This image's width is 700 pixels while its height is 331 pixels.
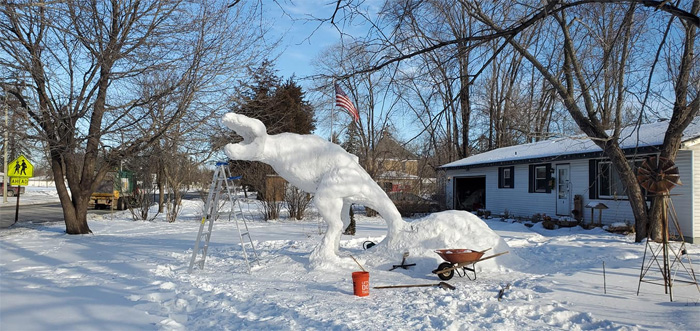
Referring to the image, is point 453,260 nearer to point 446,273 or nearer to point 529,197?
point 446,273

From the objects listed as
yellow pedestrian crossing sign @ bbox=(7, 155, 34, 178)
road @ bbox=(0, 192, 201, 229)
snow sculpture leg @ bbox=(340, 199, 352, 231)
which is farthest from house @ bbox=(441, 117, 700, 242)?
yellow pedestrian crossing sign @ bbox=(7, 155, 34, 178)

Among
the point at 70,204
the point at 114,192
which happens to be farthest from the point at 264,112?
the point at 114,192

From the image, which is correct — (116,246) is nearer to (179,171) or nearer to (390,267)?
(390,267)

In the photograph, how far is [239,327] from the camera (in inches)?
208

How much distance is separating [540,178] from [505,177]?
2.38 m

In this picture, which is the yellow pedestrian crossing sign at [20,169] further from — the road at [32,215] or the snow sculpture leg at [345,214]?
the snow sculpture leg at [345,214]

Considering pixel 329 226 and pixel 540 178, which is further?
pixel 540 178

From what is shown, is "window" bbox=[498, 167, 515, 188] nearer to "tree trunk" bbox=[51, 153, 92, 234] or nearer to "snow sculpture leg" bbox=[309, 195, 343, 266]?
"snow sculpture leg" bbox=[309, 195, 343, 266]

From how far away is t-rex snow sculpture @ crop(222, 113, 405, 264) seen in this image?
28.2 ft

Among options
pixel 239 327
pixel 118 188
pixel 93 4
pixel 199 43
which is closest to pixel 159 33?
pixel 199 43

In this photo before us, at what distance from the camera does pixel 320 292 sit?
6.87m

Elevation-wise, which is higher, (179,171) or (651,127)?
(651,127)

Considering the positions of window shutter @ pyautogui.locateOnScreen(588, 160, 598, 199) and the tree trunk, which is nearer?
the tree trunk

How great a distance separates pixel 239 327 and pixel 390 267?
394 centimetres
